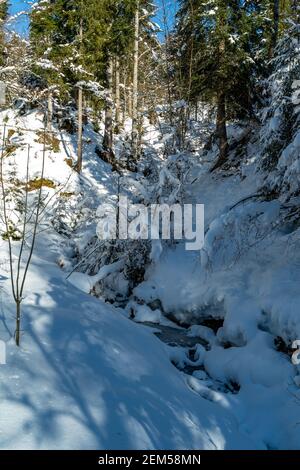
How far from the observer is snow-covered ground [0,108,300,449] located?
3.43m

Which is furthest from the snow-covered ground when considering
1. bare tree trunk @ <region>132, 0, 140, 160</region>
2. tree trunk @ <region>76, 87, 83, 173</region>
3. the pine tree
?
bare tree trunk @ <region>132, 0, 140, 160</region>

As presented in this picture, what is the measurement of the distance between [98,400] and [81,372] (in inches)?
17.7

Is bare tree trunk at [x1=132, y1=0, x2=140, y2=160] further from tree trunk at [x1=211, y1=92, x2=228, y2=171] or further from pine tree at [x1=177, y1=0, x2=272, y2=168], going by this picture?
tree trunk at [x1=211, y1=92, x2=228, y2=171]

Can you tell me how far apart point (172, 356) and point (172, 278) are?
3.26 metres

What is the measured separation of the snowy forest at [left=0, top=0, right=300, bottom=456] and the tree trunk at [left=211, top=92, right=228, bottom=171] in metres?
0.07

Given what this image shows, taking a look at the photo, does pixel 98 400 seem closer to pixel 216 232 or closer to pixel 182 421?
pixel 182 421

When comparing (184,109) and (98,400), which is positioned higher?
(184,109)

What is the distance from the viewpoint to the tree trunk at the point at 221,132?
50.1 feet

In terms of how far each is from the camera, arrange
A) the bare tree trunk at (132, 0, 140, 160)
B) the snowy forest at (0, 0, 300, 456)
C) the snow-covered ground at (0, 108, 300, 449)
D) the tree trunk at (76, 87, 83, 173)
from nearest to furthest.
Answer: the snow-covered ground at (0, 108, 300, 449)
the snowy forest at (0, 0, 300, 456)
the tree trunk at (76, 87, 83, 173)
the bare tree trunk at (132, 0, 140, 160)

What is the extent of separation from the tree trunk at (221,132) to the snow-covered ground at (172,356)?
683 cm

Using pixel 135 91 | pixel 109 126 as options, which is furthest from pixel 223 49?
pixel 109 126

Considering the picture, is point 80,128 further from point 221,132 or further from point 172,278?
point 172,278
